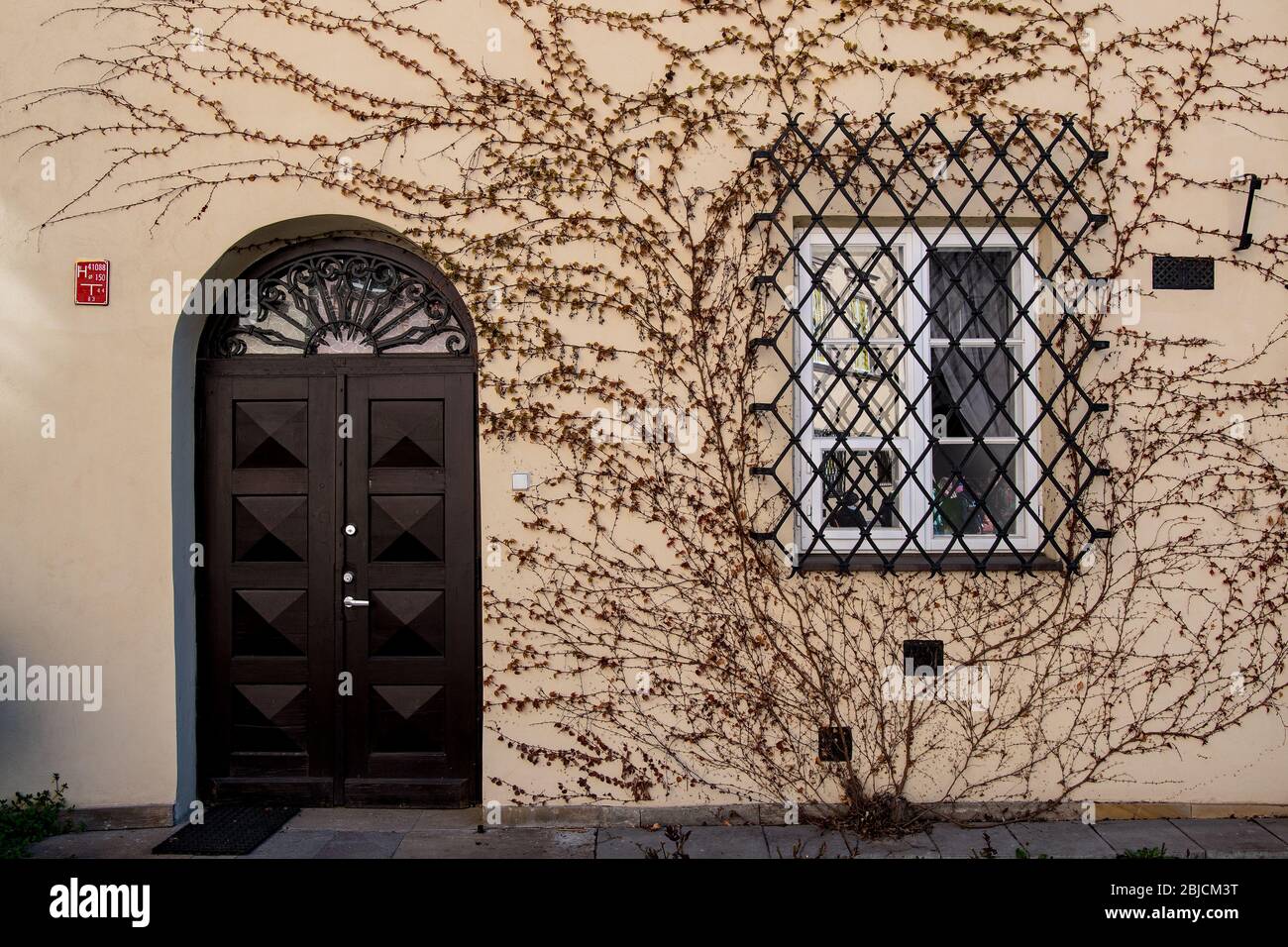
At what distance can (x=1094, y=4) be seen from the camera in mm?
4496

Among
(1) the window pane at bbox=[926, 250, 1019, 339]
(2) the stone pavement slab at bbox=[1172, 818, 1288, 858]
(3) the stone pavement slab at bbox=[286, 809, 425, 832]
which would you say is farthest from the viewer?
(1) the window pane at bbox=[926, 250, 1019, 339]

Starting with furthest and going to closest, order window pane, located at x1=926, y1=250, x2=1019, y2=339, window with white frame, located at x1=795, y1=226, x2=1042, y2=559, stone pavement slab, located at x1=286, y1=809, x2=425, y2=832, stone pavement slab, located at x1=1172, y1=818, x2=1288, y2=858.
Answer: window pane, located at x1=926, y1=250, x2=1019, y2=339, window with white frame, located at x1=795, y1=226, x2=1042, y2=559, stone pavement slab, located at x1=286, y1=809, x2=425, y2=832, stone pavement slab, located at x1=1172, y1=818, x2=1288, y2=858

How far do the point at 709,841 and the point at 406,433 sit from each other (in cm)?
235

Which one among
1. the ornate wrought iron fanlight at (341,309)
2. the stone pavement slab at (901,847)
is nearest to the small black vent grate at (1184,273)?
the stone pavement slab at (901,847)

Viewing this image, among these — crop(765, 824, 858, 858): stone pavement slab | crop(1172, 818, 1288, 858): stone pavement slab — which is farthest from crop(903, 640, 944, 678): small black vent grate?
crop(1172, 818, 1288, 858): stone pavement slab

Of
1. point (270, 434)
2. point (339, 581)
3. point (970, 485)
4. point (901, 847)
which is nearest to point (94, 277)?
point (270, 434)

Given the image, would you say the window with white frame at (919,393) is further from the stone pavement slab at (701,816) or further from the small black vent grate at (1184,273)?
the stone pavement slab at (701,816)

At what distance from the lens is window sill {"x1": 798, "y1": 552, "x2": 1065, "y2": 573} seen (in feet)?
14.6

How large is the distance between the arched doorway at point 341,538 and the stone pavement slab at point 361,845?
12.5 inches

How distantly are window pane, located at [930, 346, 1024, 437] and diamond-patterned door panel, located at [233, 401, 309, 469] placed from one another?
9.95 feet

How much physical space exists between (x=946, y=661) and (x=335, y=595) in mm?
2913

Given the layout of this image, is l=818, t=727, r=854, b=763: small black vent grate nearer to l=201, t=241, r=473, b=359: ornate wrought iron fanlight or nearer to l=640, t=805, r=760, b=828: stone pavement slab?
l=640, t=805, r=760, b=828: stone pavement slab

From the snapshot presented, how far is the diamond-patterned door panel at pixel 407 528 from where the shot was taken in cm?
467
